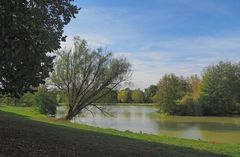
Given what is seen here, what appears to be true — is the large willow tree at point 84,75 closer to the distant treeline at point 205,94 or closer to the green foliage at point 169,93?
the distant treeline at point 205,94

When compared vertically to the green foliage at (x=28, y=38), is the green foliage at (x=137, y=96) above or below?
above

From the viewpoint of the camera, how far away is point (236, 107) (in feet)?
260

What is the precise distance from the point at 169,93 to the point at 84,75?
40.1 m

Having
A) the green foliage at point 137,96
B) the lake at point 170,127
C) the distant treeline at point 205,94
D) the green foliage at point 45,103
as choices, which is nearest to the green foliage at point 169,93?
the distant treeline at point 205,94

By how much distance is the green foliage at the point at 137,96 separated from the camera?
11281 centimetres

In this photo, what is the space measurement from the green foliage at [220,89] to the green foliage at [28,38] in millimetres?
68628

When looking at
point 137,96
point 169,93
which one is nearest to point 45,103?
point 169,93

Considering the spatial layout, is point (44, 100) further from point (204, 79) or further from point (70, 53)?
point (204, 79)

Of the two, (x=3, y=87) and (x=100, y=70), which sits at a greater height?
(x=100, y=70)

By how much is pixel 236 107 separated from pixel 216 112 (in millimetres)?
4679

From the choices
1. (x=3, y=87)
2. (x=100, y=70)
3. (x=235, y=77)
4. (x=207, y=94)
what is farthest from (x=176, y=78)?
(x=3, y=87)

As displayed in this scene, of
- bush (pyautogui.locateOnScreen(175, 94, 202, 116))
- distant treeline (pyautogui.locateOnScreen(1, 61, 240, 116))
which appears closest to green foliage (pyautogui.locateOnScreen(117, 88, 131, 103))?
distant treeline (pyautogui.locateOnScreen(1, 61, 240, 116))

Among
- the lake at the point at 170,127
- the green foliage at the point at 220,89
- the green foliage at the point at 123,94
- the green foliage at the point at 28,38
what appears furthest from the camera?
the green foliage at the point at 220,89

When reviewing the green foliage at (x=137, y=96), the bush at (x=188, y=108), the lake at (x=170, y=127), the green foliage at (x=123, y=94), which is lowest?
the lake at (x=170, y=127)
